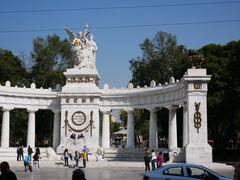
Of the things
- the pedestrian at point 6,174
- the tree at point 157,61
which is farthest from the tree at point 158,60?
the pedestrian at point 6,174

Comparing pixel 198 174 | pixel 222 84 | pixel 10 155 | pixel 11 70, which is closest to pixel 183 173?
pixel 198 174

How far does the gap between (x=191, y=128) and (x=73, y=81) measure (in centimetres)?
1999

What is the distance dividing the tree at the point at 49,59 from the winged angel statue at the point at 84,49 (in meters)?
20.9

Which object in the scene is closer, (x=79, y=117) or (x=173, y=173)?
(x=173, y=173)

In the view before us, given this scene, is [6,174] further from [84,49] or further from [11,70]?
[11,70]

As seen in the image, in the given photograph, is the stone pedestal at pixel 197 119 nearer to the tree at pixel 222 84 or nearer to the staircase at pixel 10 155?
the tree at pixel 222 84

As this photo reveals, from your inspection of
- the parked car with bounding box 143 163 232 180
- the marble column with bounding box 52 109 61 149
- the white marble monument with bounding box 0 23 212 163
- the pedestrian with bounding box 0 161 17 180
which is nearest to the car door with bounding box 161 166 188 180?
the parked car with bounding box 143 163 232 180

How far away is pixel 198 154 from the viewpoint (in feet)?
123

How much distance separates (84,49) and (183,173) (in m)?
38.4

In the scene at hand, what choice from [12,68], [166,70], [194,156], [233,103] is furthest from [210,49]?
[12,68]

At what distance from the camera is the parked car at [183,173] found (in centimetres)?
1689

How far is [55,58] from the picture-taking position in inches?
3187

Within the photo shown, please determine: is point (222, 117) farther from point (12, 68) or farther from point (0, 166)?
point (0, 166)

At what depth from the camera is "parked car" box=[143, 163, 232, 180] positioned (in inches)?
665
